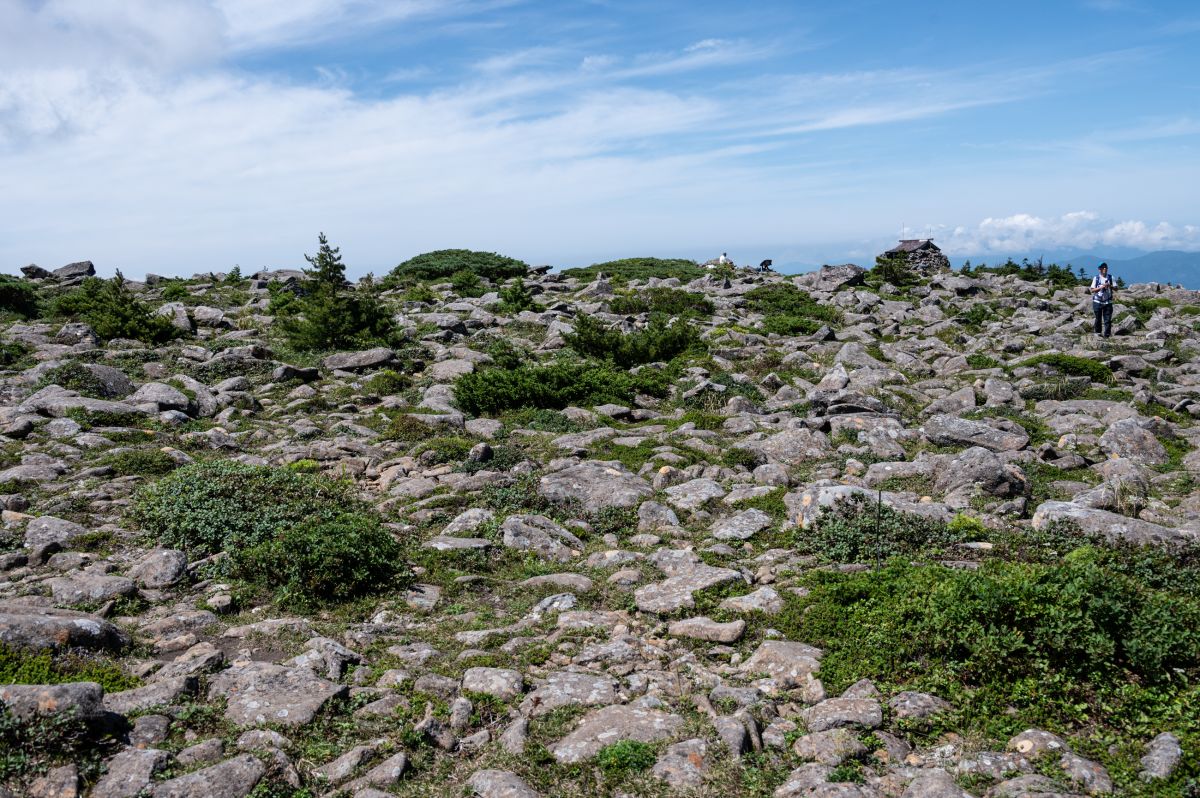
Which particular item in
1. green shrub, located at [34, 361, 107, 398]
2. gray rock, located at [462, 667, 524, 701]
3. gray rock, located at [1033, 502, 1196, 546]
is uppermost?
green shrub, located at [34, 361, 107, 398]

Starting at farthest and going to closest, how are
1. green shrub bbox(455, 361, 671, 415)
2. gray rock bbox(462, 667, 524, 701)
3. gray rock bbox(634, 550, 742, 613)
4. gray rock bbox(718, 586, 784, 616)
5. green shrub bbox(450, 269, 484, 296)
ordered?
green shrub bbox(450, 269, 484, 296), green shrub bbox(455, 361, 671, 415), gray rock bbox(634, 550, 742, 613), gray rock bbox(718, 586, 784, 616), gray rock bbox(462, 667, 524, 701)

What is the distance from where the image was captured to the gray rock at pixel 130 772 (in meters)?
5.44

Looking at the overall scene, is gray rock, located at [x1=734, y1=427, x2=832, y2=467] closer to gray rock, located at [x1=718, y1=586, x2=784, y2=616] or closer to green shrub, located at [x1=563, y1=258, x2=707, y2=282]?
gray rock, located at [x1=718, y1=586, x2=784, y2=616]

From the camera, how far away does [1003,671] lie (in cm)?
660

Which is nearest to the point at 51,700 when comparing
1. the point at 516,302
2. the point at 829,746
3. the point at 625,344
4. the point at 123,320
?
the point at 829,746

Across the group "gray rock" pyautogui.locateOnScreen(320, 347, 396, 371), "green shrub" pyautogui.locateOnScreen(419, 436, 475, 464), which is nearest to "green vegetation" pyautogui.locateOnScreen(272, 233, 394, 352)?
"gray rock" pyautogui.locateOnScreen(320, 347, 396, 371)

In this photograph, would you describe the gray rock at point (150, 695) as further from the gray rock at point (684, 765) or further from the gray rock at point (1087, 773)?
the gray rock at point (1087, 773)

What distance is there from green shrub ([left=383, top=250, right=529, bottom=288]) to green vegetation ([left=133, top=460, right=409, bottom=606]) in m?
33.3

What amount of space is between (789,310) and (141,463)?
27646 mm

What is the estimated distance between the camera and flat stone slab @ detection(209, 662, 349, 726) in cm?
661

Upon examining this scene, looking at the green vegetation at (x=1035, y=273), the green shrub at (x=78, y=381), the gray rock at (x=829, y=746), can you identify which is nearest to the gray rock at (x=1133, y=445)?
the gray rock at (x=829, y=746)

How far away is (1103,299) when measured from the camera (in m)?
26.3

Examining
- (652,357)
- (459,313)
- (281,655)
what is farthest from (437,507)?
(459,313)

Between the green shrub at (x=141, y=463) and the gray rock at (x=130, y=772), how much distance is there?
878 centimetres
